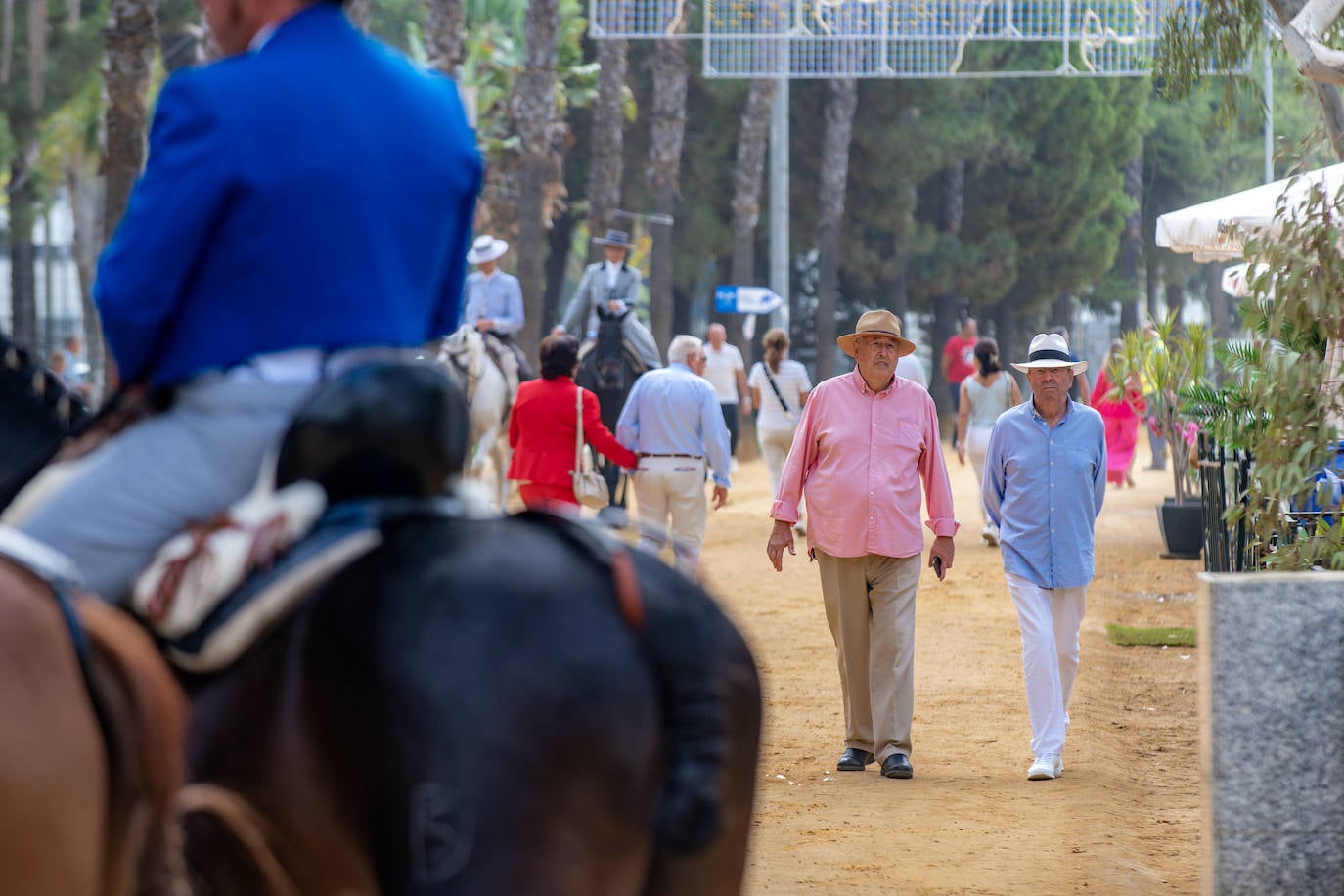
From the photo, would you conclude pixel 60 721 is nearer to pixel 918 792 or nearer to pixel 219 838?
pixel 219 838

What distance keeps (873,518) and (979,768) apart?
139 centimetres

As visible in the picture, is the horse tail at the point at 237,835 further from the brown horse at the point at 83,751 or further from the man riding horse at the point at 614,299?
the man riding horse at the point at 614,299

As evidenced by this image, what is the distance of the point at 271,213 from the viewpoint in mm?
2785

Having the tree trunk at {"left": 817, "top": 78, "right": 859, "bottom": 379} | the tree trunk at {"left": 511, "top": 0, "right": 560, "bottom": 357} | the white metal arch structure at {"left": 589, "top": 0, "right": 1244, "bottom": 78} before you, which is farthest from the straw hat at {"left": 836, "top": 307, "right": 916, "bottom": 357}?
the tree trunk at {"left": 817, "top": 78, "right": 859, "bottom": 379}

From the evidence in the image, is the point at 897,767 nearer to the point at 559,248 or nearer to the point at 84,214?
the point at 559,248

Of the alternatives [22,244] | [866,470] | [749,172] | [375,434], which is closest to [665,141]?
[749,172]

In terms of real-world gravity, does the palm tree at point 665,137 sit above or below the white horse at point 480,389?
above

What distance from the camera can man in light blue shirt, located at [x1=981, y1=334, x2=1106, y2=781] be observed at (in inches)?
335

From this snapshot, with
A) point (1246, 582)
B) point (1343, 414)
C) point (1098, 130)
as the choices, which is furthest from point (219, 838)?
point (1098, 130)

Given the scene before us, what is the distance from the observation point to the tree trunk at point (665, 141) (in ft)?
100.0

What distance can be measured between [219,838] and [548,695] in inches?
23.4

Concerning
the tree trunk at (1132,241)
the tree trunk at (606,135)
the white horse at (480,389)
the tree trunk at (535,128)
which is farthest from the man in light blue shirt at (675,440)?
the tree trunk at (1132,241)

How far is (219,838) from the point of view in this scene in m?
2.62

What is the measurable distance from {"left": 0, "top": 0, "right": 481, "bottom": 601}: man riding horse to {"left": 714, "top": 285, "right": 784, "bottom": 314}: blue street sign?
81.2 ft
